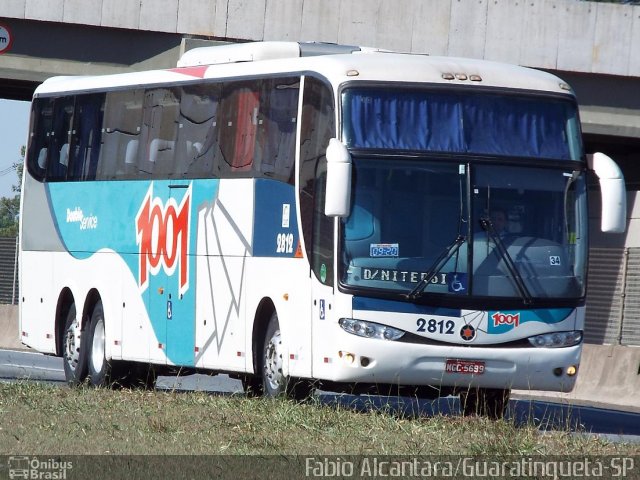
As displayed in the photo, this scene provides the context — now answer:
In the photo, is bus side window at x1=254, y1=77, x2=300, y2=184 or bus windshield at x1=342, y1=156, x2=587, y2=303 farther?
bus side window at x1=254, y1=77, x2=300, y2=184

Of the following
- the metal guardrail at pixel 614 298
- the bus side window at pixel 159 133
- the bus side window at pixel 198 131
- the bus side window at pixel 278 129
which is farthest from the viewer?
the metal guardrail at pixel 614 298

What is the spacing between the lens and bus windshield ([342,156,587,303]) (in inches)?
615

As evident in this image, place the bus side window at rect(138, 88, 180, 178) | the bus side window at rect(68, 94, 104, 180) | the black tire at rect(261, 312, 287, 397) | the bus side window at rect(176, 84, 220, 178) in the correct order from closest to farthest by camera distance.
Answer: the black tire at rect(261, 312, 287, 397)
the bus side window at rect(176, 84, 220, 178)
the bus side window at rect(138, 88, 180, 178)
the bus side window at rect(68, 94, 104, 180)

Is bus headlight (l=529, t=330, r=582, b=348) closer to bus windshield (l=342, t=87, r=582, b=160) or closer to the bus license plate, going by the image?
the bus license plate

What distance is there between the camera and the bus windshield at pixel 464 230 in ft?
51.3

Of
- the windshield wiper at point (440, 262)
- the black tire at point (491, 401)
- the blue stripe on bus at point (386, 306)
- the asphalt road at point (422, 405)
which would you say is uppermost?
the windshield wiper at point (440, 262)

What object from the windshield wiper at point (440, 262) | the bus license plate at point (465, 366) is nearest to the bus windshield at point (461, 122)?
the windshield wiper at point (440, 262)

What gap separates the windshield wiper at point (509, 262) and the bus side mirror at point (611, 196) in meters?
0.92

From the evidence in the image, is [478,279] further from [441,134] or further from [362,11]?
[362,11]

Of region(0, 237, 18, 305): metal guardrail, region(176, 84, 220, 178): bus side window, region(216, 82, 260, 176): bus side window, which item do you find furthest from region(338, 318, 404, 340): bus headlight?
region(0, 237, 18, 305): metal guardrail

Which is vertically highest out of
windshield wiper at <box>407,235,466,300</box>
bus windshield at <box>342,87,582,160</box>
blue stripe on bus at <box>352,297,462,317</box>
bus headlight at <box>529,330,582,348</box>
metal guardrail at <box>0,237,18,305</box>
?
bus windshield at <box>342,87,582,160</box>

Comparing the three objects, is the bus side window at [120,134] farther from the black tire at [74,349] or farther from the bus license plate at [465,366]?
the bus license plate at [465,366]

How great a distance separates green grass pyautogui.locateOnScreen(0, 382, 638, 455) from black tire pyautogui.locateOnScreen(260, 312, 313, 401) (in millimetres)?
822

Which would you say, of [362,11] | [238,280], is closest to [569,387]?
[238,280]
